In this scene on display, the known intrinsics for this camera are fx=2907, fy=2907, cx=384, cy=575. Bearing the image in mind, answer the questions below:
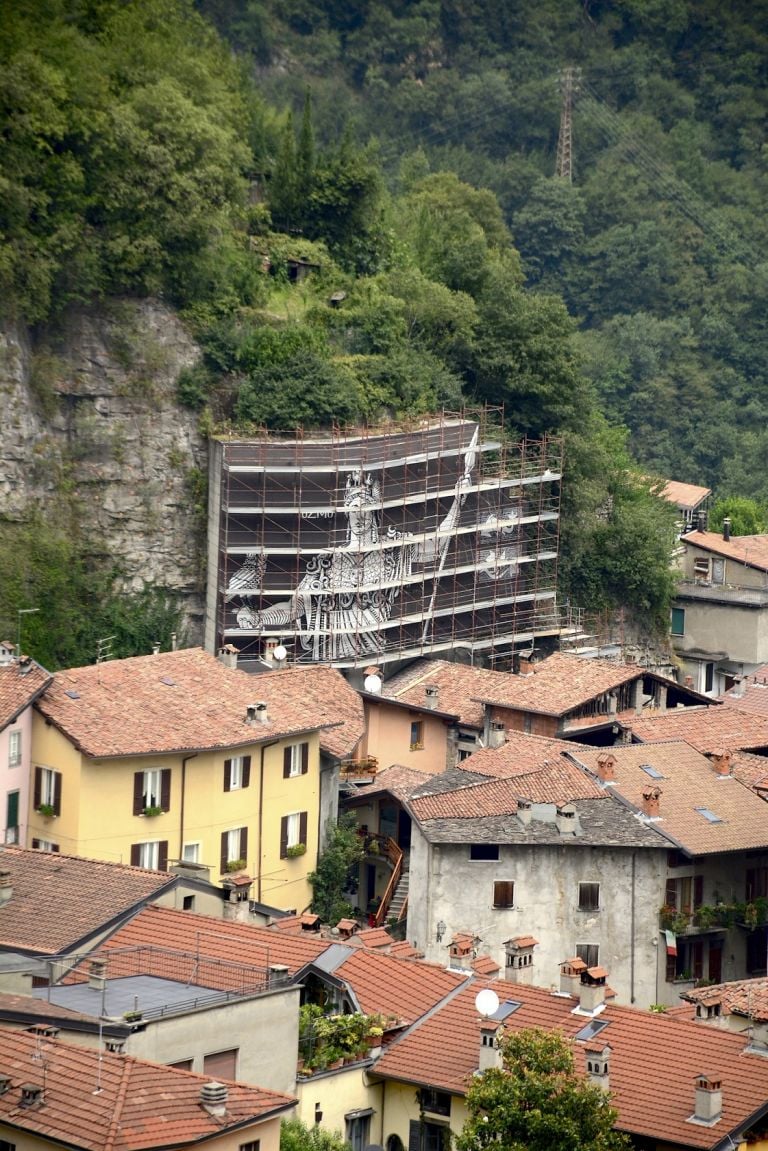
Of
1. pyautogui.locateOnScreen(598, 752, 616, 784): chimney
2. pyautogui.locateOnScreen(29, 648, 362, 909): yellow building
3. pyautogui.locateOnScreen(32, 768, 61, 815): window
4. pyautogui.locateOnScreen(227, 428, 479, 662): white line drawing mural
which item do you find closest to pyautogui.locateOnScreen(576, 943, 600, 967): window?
pyautogui.locateOnScreen(598, 752, 616, 784): chimney

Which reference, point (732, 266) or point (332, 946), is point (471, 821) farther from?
point (732, 266)

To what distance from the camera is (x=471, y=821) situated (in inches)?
2421

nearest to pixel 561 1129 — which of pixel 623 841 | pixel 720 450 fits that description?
pixel 623 841

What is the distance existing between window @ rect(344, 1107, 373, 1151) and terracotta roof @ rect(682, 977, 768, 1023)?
243 inches

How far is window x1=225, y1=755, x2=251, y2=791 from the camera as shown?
6500 centimetres

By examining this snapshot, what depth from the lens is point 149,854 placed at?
63469 mm

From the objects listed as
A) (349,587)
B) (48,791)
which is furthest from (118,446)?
(48,791)

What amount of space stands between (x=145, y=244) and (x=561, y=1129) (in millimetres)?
41028

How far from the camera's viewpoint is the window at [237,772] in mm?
65000

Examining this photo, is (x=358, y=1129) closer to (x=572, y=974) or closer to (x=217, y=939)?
(x=217, y=939)

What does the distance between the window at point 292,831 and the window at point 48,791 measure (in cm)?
578

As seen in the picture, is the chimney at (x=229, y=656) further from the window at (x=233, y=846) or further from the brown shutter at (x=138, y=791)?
the brown shutter at (x=138, y=791)

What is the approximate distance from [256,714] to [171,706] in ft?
6.42

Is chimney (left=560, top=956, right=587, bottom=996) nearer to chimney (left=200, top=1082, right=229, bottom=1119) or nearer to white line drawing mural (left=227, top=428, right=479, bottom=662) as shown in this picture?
chimney (left=200, top=1082, right=229, bottom=1119)
